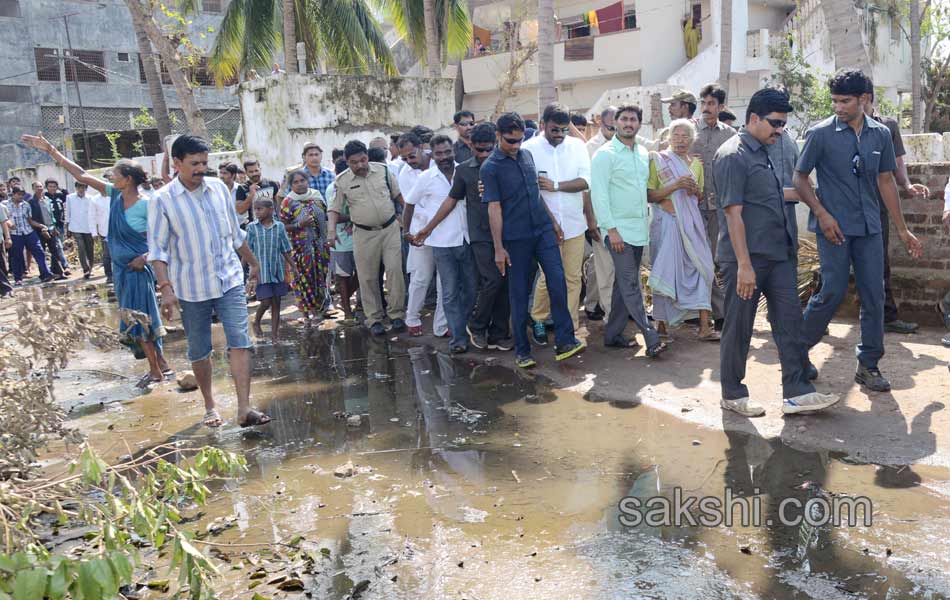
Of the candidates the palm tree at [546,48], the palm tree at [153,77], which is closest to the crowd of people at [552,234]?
the palm tree at [546,48]

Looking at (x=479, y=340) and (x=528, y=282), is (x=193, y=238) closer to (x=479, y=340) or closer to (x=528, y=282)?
(x=528, y=282)

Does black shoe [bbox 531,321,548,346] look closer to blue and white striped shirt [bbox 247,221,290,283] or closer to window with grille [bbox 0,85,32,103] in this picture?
blue and white striped shirt [bbox 247,221,290,283]

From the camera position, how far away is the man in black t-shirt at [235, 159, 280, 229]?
933 cm

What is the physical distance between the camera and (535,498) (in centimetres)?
427

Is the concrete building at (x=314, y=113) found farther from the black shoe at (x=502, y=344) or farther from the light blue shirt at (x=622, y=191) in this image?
the light blue shirt at (x=622, y=191)

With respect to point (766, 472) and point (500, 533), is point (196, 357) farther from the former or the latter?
point (766, 472)

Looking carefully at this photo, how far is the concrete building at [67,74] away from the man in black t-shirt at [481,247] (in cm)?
2453

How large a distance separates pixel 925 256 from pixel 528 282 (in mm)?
3395

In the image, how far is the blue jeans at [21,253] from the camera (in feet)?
55.6

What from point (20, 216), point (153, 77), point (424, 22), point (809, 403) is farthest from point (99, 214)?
point (809, 403)

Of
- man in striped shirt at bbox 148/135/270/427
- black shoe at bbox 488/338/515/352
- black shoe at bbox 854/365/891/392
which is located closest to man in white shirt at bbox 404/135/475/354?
black shoe at bbox 488/338/515/352

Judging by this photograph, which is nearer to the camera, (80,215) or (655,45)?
(80,215)

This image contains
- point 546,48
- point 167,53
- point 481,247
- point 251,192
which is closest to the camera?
point 481,247

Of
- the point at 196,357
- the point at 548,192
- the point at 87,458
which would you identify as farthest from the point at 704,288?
the point at 87,458
